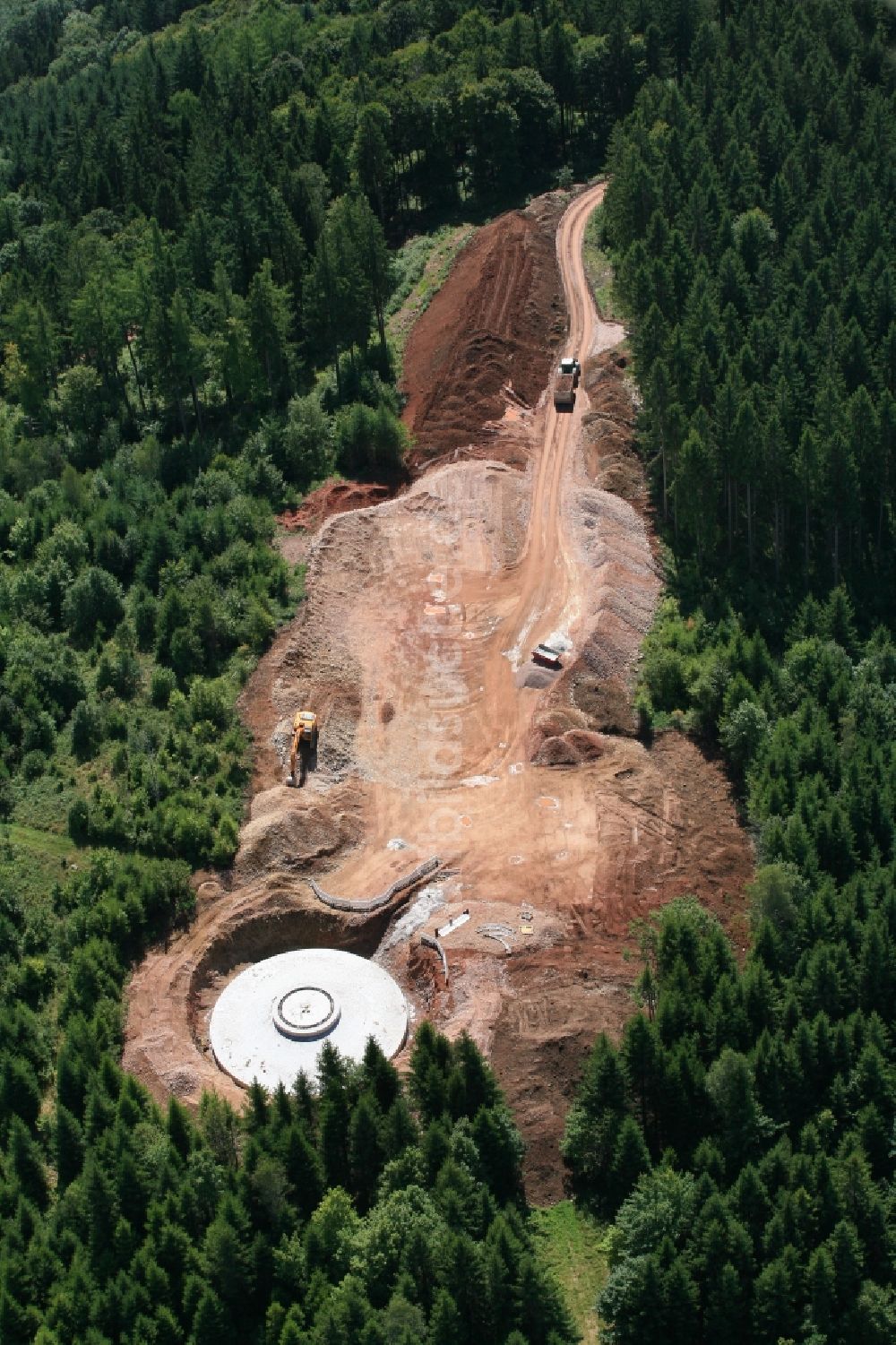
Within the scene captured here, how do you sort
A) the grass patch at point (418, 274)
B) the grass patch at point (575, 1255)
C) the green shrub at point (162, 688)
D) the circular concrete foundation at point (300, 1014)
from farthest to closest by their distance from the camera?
the grass patch at point (418, 274) < the green shrub at point (162, 688) < the circular concrete foundation at point (300, 1014) < the grass patch at point (575, 1255)

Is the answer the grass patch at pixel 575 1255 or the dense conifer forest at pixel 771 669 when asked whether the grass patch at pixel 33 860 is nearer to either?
the dense conifer forest at pixel 771 669

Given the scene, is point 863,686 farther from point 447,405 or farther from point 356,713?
point 447,405

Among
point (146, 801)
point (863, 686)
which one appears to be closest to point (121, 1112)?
point (146, 801)

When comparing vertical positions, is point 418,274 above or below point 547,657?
above

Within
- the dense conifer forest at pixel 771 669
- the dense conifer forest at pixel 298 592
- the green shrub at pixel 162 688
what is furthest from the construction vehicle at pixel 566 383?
the green shrub at pixel 162 688

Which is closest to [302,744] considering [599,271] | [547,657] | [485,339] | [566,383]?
[547,657]

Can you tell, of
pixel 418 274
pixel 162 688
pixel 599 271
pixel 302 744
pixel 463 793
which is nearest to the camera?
pixel 463 793

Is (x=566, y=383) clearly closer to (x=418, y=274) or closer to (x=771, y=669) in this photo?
(x=418, y=274)
